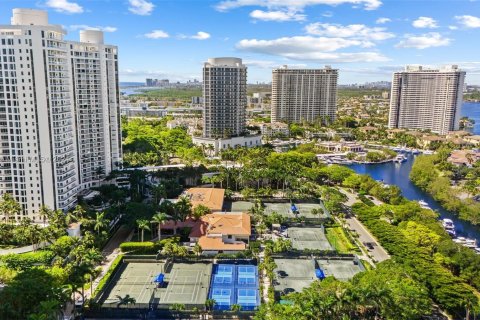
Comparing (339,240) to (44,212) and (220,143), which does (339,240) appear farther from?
(220,143)

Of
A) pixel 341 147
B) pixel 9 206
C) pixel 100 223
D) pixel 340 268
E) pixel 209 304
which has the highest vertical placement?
pixel 9 206

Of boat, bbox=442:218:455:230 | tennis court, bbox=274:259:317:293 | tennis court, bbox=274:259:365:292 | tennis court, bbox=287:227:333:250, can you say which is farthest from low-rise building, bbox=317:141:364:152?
tennis court, bbox=274:259:317:293

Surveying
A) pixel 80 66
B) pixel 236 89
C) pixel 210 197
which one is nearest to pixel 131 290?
pixel 210 197

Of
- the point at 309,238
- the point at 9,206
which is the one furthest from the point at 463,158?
the point at 9,206

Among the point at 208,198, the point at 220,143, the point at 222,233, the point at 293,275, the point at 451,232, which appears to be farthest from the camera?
the point at 220,143

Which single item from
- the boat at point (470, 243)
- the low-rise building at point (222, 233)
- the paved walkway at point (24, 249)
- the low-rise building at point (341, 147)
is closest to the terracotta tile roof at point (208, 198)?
the low-rise building at point (222, 233)

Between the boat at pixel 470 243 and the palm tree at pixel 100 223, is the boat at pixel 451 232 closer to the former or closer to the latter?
the boat at pixel 470 243

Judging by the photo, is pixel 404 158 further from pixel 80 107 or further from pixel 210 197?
pixel 80 107

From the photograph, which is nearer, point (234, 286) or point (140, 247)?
point (234, 286)
